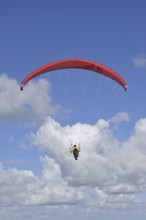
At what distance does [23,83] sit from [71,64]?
6.31 meters

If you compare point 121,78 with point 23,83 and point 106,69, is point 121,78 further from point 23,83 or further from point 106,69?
point 23,83

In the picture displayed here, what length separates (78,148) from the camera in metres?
158

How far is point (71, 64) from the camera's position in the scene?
15588cm

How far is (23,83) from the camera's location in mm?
154375

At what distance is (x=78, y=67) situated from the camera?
156625 millimetres

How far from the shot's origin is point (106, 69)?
156 meters

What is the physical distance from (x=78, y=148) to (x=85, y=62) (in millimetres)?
10696

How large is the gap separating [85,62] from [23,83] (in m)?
7.86

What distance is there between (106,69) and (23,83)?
10.1 metres

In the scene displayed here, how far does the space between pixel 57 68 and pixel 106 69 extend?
231 inches

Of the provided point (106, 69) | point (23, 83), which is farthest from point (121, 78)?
point (23, 83)

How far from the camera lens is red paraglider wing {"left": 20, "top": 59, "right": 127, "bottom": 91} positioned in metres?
155

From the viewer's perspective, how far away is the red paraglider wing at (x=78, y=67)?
155 meters

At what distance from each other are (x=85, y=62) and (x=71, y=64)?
68.0 inches
